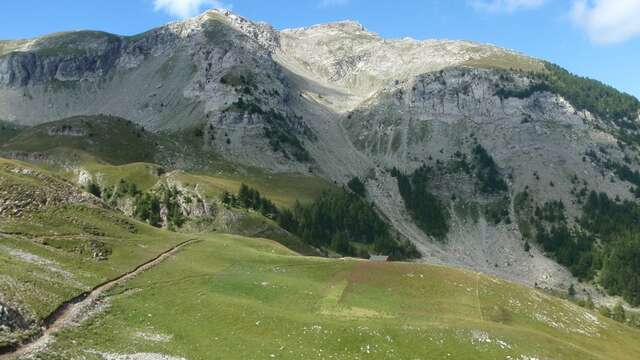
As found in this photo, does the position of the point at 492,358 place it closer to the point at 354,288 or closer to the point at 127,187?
the point at 354,288

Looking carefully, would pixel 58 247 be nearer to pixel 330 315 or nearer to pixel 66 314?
pixel 66 314

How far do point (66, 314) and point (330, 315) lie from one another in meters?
25.6

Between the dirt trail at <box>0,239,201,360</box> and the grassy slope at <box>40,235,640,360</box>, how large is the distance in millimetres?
1202

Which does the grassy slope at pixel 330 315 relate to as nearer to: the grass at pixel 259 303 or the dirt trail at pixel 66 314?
the grass at pixel 259 303

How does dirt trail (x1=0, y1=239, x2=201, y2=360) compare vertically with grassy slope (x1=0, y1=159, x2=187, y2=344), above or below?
below

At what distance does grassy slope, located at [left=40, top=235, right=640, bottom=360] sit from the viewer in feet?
182

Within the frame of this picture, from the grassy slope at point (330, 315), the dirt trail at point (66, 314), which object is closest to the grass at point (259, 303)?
the grassy slope at point (330, 315)

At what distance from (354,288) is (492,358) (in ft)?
65.3

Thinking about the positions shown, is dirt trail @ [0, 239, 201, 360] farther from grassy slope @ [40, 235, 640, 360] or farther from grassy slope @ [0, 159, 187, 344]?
grassy slope @ [40, 235, 640, 360]

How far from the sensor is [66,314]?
55.0m

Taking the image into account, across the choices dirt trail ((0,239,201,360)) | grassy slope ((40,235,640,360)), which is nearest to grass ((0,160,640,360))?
grassy slope ((40,235,640,360))

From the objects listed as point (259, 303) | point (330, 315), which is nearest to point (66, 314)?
point (259, 303)

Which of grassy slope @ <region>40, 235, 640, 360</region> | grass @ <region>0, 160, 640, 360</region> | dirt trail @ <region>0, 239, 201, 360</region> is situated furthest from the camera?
grassy slope @ <region>40, 235, 640, 360</region>

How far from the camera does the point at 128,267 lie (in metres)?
71.4
